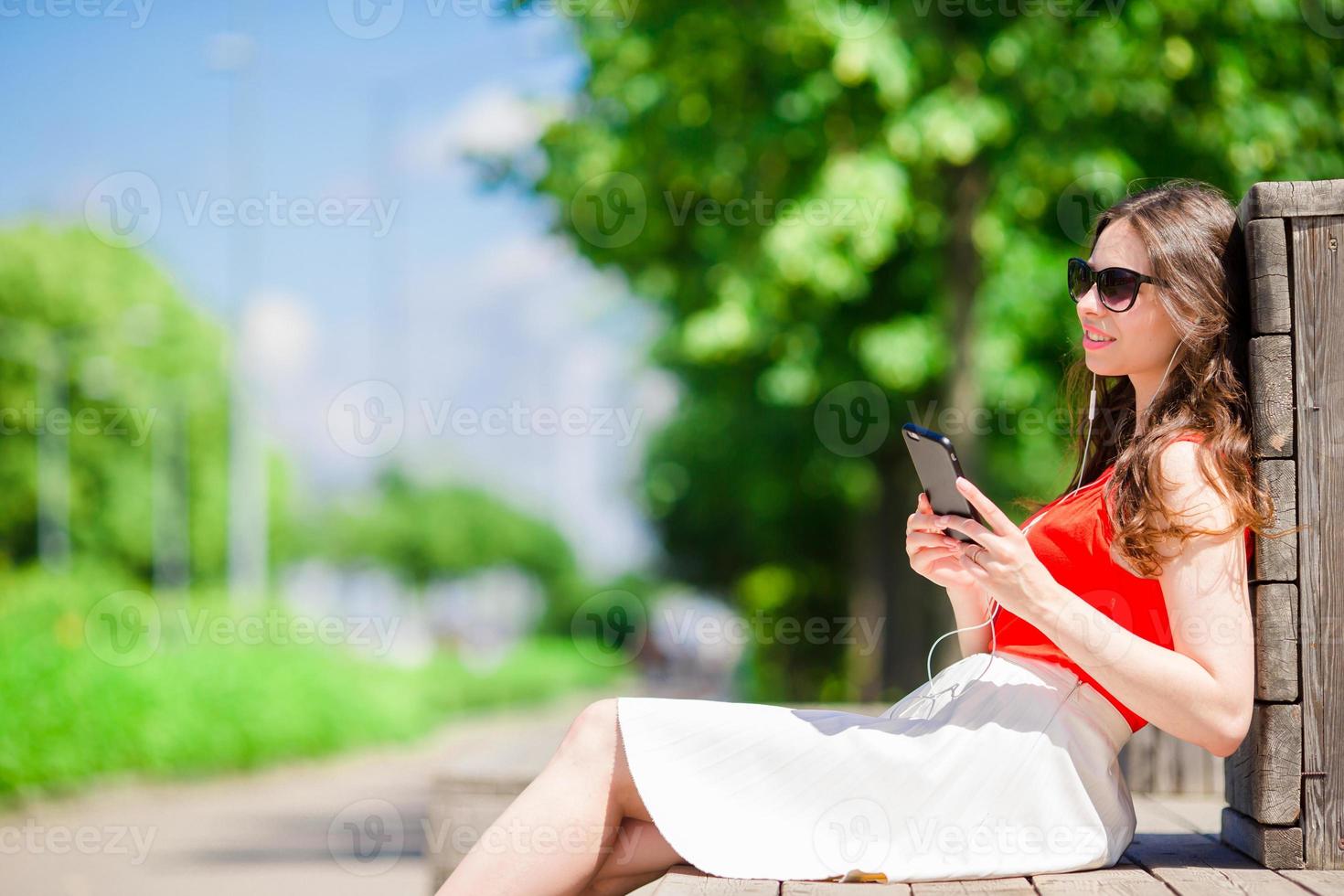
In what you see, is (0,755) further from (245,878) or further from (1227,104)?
(1227,104)

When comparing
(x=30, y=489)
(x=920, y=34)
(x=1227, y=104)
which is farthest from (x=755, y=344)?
(x=30, y=489)

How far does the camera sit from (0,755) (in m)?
10.4

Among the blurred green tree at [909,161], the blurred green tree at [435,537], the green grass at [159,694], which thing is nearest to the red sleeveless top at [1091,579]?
the blurred green tree at [909,161]

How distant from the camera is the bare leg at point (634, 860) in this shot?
287cm

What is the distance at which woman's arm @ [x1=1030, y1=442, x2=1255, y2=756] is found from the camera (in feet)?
8.35

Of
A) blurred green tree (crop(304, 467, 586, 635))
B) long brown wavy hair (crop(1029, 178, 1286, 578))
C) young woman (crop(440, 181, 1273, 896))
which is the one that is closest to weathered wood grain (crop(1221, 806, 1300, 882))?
young woman (crop(440, 181, 1273, 896))

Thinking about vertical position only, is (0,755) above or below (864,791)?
below

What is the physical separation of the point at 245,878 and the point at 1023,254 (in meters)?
7.10

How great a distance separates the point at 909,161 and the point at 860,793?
652cm

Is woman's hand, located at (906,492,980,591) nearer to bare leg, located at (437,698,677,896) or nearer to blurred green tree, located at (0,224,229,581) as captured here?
bare leg, located at (437,698,677,896)

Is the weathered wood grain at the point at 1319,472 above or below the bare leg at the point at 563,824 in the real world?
above

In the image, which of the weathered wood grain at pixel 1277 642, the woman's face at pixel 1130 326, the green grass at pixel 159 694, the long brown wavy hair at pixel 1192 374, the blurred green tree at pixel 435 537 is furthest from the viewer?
the blurred green tree at pixel 435 537

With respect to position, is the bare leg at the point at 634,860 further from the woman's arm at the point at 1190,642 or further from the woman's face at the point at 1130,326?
the woman's face at the point at 1130,326

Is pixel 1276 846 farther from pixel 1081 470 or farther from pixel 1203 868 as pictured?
pixel 1081 470
